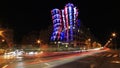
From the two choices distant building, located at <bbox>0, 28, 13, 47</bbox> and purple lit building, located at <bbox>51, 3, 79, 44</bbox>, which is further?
purple lit building, located at <bbox>51, 3, 79, 44</bbox>

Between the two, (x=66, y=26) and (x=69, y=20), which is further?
(x=66, y=26)

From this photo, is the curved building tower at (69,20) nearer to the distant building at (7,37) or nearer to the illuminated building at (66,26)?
the illuminated building at (66,26)

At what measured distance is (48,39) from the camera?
172 meters

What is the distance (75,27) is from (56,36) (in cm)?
1535

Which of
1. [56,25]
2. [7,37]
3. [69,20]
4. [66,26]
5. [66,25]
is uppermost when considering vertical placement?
[69,20]

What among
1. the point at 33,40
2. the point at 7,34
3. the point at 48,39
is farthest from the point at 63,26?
the point at 7,34

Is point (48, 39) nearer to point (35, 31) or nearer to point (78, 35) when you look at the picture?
point (35, 31)

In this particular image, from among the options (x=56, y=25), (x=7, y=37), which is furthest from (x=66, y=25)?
(x=7, y=37)

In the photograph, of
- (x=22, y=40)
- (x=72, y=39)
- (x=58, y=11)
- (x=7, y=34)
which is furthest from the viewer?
(x=58, y=11)

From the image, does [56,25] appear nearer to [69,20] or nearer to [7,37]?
[69,20]

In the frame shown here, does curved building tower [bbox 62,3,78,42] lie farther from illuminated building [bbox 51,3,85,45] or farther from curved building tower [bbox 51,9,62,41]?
Result: curved building tower [bbox 51,9,62,41]

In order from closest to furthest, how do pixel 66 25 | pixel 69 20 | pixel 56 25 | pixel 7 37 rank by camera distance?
1. pixel 7 37
2. pixel 69 20
3. pixel 66 25
4. pixel 56 25

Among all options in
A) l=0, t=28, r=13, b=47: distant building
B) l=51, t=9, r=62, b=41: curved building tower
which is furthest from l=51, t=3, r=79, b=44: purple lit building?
l=0, t=28, r=13, b=47: distant building

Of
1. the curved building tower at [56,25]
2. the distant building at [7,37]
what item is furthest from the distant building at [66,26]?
the distant building at [7,37]
